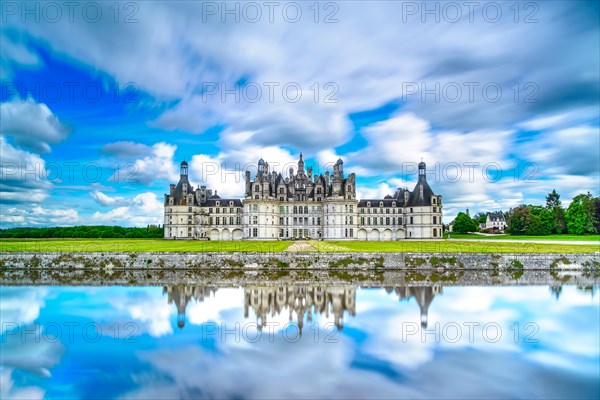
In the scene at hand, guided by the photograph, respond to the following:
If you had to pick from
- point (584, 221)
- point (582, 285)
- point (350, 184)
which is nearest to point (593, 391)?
point (582, 285)

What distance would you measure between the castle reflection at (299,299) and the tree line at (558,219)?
2446 inches

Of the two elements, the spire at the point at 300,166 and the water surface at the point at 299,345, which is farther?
the spire at the point at 300,166

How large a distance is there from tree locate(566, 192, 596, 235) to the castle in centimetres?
2856

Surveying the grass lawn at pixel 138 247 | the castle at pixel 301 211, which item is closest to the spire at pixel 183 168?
the castle at pixel 301 211

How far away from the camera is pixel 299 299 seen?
761 inches

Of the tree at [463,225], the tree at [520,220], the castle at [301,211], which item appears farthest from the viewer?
the tree at [463,225]

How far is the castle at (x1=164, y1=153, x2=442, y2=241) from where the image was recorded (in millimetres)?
59438

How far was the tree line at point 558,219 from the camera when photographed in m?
70.1

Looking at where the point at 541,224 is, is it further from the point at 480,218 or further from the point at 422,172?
the point at 480,218

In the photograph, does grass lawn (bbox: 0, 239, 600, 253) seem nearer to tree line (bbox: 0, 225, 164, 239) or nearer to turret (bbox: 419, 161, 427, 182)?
turret (bbox: 419, 161, 427, 182)

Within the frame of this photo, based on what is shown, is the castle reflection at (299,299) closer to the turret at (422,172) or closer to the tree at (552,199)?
the turret at (422,172)

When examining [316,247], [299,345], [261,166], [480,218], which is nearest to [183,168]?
[261,166]

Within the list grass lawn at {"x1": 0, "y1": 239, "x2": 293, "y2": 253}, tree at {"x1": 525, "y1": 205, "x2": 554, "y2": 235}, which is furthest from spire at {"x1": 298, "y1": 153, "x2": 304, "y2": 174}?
tree at {"x1": 525, "y1": 205, "x2": 554, "y2": 235}

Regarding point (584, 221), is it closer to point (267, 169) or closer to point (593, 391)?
point (267, 169)
